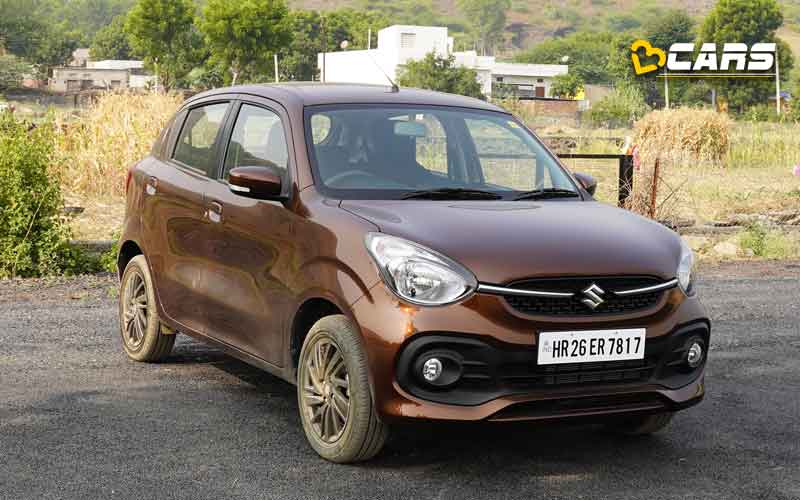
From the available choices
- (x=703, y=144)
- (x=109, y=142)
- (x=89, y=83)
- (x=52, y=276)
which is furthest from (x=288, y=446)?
(x=89, y=83)

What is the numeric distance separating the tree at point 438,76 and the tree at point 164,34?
73.7ft

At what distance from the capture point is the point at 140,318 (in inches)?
309

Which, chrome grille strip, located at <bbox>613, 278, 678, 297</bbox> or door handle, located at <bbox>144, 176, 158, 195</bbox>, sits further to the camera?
door handle, located at <bbox>144, 176, 158, 195</bbox>

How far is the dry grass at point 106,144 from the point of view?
1802 cm

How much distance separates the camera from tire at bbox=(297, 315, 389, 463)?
5258 mm

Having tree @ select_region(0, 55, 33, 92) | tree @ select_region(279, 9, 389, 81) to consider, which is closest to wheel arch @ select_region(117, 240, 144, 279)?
tree @ select_region(0, 55, 33, 92)

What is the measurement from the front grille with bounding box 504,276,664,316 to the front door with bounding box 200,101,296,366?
1.22 m

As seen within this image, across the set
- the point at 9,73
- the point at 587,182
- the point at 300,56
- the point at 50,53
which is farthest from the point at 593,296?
the point at 50,53

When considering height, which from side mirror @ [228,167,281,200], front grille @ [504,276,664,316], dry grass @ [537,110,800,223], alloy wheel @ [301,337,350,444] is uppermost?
side mirror @ [228,167,281,200]

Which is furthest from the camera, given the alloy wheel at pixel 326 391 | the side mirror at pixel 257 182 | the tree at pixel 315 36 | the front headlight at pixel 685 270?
the tree at pixel 315 36

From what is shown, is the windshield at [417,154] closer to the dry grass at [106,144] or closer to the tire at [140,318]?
the tire at [140,318]

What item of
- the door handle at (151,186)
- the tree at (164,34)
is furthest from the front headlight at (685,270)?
the tree at (164,34)

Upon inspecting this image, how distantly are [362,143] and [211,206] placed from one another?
96 centimetres

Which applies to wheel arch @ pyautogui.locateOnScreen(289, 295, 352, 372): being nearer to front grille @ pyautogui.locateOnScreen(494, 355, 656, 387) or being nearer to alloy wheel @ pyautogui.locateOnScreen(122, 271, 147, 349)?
front grille @ pyautogui.locateOnScreen(494, 355, 656, 387)
